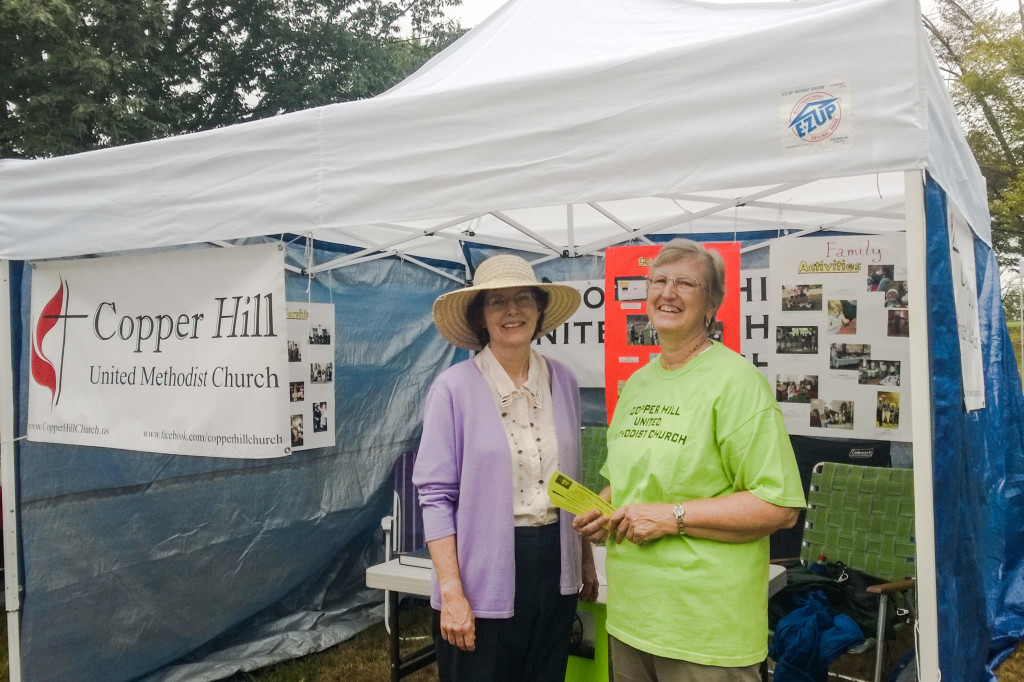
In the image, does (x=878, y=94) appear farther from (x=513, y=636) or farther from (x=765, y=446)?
(x=513, y=636)

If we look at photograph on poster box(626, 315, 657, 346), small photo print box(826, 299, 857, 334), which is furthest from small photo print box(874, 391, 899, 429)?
photograph on poster box(626, 315, 657, 346)

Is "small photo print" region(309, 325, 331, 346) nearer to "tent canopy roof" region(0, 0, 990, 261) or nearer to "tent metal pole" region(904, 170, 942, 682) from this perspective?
"tent canopy roof" region(0, 0, 990, 261)

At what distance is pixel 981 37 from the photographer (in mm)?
16531

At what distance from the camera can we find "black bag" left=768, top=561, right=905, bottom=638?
3.10 m

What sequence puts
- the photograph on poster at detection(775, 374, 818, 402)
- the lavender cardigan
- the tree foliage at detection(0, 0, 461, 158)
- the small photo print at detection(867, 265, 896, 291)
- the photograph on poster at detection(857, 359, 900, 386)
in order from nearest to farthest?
the lavender cardigan
the small photo print at detection(867, 265, 896, 291)
the photograph on poster at detection(857, 359, 900, 386)
the photograph on poster at detection(775, 374, 818, 402)
the tree foliage at detection(0, 0, 461, 158)

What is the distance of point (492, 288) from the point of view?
1921mm

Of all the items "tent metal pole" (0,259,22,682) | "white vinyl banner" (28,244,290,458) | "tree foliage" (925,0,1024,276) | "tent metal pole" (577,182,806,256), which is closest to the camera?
"white vinyl banner" (28,244,290,458)

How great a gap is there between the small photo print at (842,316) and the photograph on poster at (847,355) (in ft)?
0.26

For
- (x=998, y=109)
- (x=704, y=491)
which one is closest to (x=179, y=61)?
(x=704, y=491)

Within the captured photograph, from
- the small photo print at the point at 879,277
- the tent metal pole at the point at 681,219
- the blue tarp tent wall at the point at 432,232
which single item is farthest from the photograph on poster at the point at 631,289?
the small photo print at the point at 879,277

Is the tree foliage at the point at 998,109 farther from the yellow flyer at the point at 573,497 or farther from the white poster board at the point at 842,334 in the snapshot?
the yellow flyer at the point at 573,497

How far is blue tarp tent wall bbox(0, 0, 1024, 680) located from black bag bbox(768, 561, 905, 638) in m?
0.40

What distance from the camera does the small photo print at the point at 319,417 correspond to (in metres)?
3.71

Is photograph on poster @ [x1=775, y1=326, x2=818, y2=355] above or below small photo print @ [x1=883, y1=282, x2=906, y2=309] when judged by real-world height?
below
